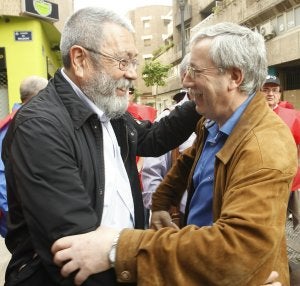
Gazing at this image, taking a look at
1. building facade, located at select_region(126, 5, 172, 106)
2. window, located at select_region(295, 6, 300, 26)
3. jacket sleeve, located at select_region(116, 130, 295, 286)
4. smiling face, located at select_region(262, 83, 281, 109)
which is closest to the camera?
jacket sleeve, located at select_region(116, 130, 295, 286)

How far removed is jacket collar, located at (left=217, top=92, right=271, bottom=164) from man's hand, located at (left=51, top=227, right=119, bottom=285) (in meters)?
0.59

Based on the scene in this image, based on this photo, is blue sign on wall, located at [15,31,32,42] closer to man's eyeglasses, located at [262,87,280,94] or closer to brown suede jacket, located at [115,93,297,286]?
man's eyeglasses, located at [262,87,280,94]

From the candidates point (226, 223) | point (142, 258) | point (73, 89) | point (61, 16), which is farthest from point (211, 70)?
point (61, 16)

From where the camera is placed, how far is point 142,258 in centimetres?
144

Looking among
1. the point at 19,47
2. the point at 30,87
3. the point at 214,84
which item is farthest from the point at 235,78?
the point at 19,47

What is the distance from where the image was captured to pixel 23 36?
10.0m

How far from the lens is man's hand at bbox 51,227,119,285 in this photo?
144 centimetres

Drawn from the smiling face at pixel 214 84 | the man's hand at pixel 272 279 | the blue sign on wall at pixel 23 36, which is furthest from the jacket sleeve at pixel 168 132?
the blue sign on wall at pixel 23 36

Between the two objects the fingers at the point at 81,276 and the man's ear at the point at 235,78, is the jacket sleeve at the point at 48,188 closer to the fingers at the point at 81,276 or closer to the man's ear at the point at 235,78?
the fingers at the point at 81,276

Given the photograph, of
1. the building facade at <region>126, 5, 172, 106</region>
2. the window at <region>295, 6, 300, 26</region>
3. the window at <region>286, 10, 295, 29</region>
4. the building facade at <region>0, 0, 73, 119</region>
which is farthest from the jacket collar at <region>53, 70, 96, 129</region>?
the building facade at <region>126, 5, 172, 106</region>

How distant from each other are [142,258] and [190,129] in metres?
1.25

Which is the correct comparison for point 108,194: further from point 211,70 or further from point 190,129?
point 190,129

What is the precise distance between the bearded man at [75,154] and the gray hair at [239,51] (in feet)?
1.30

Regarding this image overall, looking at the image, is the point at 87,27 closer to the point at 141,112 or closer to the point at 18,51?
the point at 141,112
